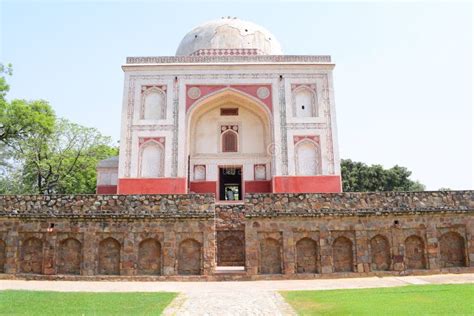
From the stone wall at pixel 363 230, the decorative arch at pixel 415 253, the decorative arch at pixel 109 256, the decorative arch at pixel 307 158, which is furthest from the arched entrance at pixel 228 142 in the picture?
the decorative arch at pixel 415 253

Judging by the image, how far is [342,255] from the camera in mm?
12172

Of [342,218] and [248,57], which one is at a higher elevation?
[248,57]

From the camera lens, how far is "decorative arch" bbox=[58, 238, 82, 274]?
12.1 metres

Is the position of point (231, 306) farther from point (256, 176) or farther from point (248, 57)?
point (248, 57)

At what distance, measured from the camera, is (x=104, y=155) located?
28.9 meters

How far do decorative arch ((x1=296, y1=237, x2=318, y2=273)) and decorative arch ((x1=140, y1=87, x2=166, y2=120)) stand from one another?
10874mm

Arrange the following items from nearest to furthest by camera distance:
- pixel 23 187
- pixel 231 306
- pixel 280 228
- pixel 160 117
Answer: pixel 231 306, pixel 280 228, pixel 160 117, pixel 23 187

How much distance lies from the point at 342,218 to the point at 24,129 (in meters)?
17.3

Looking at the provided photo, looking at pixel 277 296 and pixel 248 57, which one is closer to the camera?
pixel 277 296

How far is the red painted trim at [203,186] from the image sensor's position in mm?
20328

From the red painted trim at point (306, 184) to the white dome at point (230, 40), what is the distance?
754 cm

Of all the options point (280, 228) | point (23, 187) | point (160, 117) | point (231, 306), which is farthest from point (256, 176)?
point (23, 187)

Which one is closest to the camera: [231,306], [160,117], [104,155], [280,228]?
[231,306]

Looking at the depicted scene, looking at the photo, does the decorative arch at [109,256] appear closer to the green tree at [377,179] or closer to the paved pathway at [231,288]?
→ the paved pathway at [231,288]
